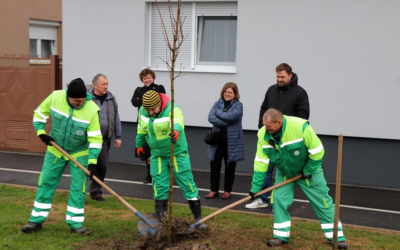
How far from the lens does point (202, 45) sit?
9734 millimetres

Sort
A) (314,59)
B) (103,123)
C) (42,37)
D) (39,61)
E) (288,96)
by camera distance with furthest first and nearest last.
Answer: (42,37)
(39,61)
(314,59)
(103,123)
(288,96)

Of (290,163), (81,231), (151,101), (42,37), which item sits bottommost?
(81,231)

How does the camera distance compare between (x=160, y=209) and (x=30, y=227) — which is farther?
(x=160, y=209)

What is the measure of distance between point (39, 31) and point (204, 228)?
43.3ft

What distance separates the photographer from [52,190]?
5.05m

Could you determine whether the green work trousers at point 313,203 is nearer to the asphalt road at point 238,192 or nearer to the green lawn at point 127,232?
the green lawn at point 127,232

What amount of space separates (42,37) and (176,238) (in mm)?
13382

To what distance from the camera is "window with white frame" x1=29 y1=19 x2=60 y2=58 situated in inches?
615

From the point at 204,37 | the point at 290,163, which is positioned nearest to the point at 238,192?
the point at 290,163

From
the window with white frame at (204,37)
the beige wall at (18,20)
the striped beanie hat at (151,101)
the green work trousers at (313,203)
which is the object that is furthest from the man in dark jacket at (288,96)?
the beige wall at (18,20)

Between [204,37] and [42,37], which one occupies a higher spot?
[42,37]

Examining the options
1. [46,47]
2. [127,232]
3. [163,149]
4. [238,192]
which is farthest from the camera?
[46,47]

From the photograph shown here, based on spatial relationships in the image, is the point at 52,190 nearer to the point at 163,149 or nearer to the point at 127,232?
the point at 127,232

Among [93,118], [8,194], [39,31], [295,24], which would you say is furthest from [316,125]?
[39,31]
